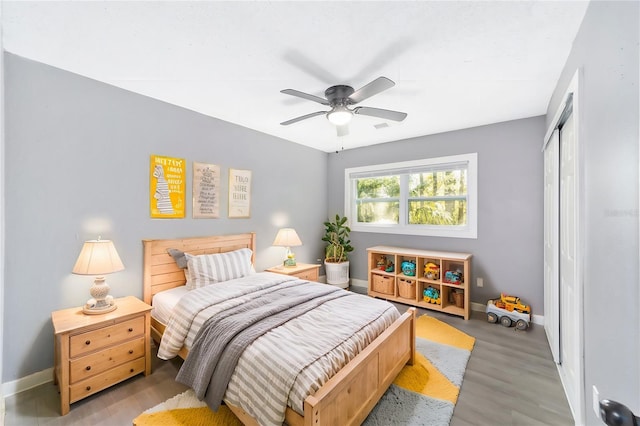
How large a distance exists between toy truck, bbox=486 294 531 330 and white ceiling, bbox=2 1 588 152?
235 cm

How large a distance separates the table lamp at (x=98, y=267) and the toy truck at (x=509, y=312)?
4070mm

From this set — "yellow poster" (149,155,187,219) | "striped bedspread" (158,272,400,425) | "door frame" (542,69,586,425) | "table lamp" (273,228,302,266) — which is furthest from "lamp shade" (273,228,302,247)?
"door frame" (542,69,586,425)

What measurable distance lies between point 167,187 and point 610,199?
3.43m

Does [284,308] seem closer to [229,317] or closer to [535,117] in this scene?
[229,317]

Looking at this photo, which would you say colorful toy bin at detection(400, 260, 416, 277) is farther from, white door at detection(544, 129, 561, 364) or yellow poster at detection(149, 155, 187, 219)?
yellow poster at detection(149, 155, 187, 219)

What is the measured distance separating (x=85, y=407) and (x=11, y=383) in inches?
26.6

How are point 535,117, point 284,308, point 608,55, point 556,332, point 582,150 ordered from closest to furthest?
1. point 608,55
2. point 582,150
3. point 284,308
4. point 556,332
5. point 535,117

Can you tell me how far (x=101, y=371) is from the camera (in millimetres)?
2051

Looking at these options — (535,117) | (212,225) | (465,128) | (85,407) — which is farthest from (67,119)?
(535,117)

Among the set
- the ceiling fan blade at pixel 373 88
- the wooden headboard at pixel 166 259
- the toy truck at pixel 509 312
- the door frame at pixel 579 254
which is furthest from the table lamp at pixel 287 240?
the door frame at pixel 579 254

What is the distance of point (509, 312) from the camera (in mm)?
3262

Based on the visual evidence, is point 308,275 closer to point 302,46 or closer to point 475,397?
point 475,397

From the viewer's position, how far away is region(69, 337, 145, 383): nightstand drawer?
193 centimetres

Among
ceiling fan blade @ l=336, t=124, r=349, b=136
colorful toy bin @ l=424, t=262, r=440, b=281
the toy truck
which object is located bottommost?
the toy truck
